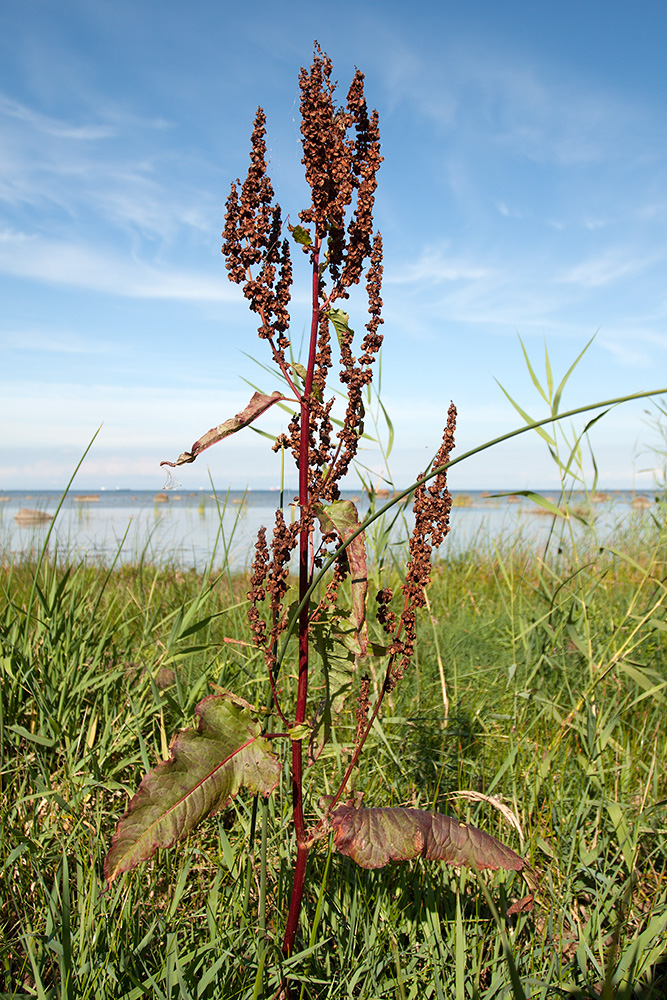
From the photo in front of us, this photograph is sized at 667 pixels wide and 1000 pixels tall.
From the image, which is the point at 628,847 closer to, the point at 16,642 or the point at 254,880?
the point at 254,880

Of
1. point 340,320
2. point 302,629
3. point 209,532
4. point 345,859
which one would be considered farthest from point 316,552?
point 209,532

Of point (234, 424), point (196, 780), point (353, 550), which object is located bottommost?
point (196, 780)

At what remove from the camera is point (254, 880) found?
1.83 m

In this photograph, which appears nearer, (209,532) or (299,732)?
(299,732)

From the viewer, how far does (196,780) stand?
1234 mm

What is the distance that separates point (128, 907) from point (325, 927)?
0.51 meters

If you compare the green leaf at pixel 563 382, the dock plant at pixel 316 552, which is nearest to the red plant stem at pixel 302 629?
the dock plant at pixel 316 552

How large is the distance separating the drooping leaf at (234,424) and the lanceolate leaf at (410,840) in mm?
810

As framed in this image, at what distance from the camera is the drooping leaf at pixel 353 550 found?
1271mm

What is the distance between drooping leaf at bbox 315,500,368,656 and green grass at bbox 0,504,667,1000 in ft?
1.01

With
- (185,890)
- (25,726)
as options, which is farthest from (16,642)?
(185,890)

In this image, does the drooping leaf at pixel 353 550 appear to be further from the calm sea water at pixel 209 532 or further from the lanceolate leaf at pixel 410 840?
the lanceolate leaf at pixel 410 840

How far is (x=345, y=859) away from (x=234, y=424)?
1386 millimetres

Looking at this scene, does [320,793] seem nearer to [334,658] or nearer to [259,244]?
[334,658]
